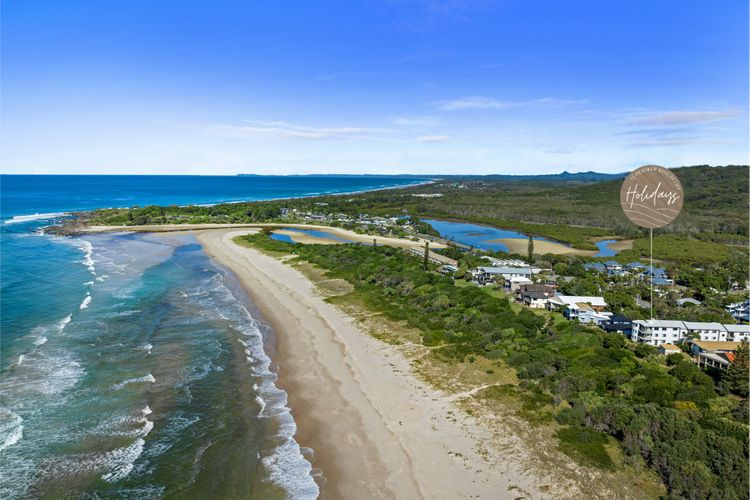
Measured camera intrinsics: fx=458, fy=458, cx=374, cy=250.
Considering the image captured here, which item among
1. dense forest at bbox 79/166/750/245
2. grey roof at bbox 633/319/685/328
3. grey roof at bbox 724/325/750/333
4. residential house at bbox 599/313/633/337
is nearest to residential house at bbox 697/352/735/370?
grey roof at bbox 633/319/685/328

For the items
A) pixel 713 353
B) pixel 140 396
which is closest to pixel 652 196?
pixel 713 353

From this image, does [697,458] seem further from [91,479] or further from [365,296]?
[365,296]

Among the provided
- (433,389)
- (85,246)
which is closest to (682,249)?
(433,389)

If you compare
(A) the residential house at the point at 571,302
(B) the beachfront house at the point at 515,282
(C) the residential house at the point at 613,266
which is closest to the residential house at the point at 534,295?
(A) the residential house at the point at 571,302

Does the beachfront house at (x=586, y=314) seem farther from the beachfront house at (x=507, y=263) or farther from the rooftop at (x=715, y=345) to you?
the beachfront house at (x=507, y=263)

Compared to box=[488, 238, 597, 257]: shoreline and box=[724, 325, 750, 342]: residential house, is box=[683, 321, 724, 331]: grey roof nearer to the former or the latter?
box=[724, 325, 750, 342]: residential house
